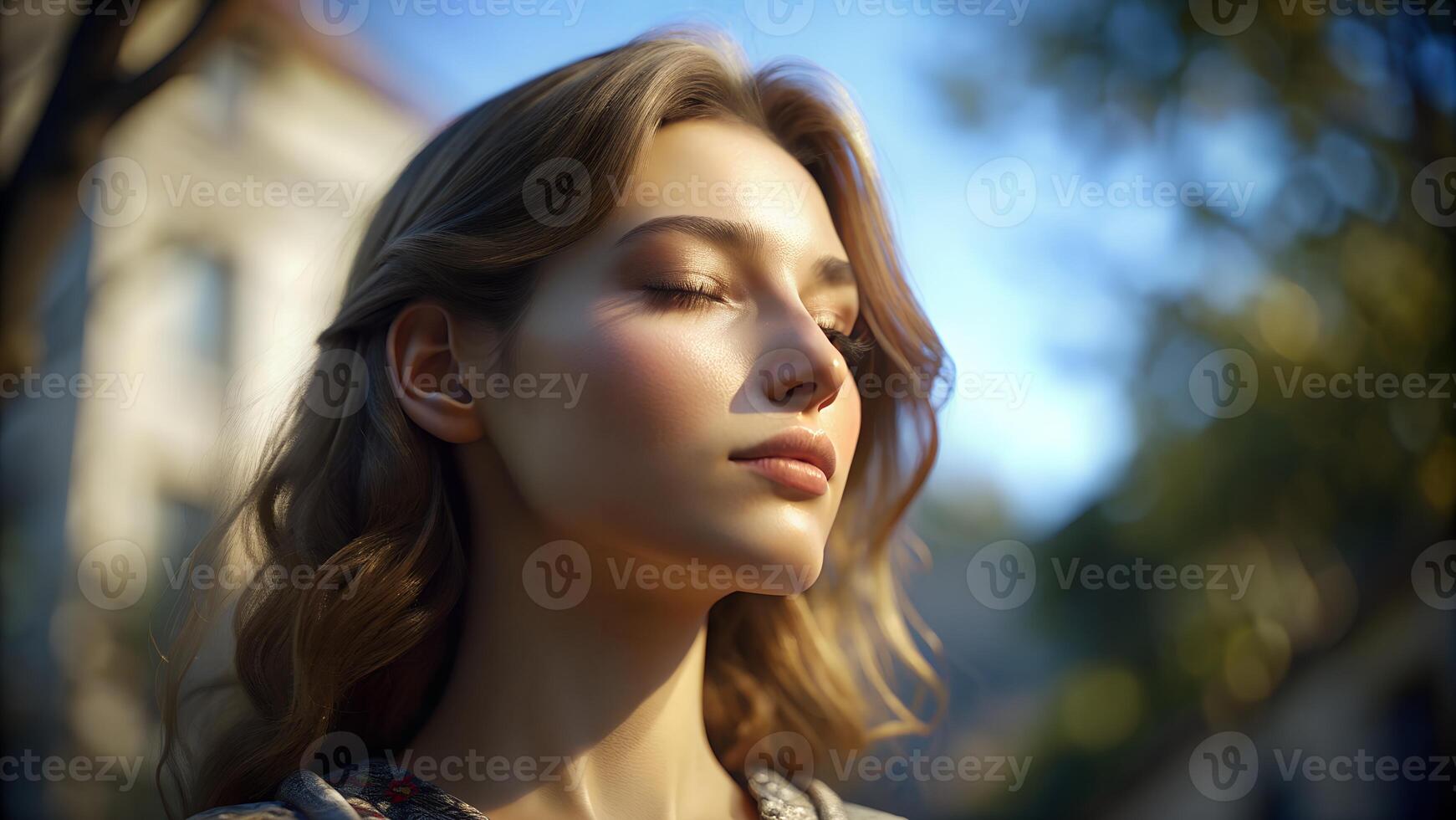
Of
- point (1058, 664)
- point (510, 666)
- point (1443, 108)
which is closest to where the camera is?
point (510, 666)

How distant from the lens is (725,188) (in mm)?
1823

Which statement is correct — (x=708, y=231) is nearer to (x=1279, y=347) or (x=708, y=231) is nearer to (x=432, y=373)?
(x=432, y=373)

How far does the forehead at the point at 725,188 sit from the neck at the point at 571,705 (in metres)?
0.61

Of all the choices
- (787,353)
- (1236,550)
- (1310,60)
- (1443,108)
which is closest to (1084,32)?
(1310,60)

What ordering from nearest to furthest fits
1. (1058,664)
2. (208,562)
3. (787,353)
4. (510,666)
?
(787,353) → (510,666) → (208,562) → (1058,664)

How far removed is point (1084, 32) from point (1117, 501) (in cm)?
177

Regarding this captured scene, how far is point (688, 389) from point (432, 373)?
0.56 meters

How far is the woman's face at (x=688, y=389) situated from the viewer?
162 cm

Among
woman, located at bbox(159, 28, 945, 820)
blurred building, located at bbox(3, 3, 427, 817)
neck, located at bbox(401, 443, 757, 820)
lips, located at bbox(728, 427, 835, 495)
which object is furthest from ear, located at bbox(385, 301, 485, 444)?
lips, located at bbox(728, 427, 835, 495)

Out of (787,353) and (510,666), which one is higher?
(787,353)

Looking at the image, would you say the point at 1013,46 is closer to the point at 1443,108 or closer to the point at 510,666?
the point at 1443,108

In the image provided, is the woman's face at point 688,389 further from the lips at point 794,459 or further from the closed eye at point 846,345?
the closed eye at point 846,345

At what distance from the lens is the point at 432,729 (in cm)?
188

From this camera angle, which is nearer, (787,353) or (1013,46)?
(787,353)
